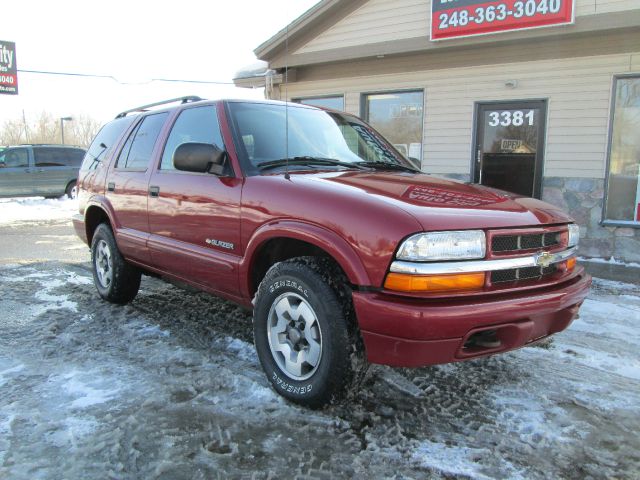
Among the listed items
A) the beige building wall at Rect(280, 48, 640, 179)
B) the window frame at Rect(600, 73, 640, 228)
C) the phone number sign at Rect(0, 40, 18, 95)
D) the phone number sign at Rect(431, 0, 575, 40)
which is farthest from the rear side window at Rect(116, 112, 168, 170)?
the phone number sign at Rect(0, 40, 18, 95)

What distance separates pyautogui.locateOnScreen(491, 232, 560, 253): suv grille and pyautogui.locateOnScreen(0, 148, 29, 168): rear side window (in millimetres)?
16913

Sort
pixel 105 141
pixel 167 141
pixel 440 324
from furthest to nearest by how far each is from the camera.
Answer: pixel 105 141 < pixel 167 141 < pixel 440 324

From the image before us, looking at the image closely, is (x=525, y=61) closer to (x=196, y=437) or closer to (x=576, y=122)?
(x=576, y=122)

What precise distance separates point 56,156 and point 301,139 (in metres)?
15.6

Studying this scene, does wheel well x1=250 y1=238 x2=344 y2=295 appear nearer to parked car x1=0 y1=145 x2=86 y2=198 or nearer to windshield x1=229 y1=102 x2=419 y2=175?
windshield x1=229 y1=102 x2=419 y2=175

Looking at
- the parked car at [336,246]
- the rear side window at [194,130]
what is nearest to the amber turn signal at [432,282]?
the parked car at [336,246]

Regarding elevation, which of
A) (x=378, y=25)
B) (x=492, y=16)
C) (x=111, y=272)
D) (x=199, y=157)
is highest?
(x=378, y=25)

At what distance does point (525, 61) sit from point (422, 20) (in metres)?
1.76

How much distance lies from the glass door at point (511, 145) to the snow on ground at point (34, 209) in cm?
1005

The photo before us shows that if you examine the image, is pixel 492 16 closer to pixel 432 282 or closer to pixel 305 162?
pixel 305 162

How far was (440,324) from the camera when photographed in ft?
7.77

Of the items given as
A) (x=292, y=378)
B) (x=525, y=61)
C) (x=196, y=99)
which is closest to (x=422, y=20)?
(x=525, y=61)

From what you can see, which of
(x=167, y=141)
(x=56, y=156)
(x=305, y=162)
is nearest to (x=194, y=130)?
(x=167, y=141)

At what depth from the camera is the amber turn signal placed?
243 cm
